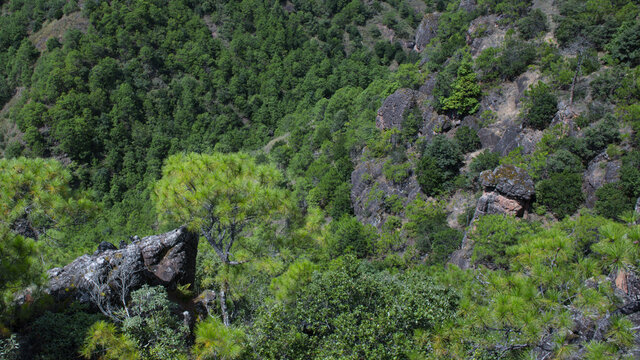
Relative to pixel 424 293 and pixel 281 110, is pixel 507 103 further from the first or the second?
pixel 281 110

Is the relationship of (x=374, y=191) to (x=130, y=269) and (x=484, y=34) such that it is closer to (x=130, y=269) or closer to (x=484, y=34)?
(x=484, y=34)

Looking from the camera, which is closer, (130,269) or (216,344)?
(216,344)

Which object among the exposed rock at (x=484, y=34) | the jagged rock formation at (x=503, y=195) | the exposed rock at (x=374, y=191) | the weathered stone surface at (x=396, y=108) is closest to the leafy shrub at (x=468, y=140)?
the exposed rock at (x=374, y=191)

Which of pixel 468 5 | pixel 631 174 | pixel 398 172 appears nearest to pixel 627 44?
pixel 631 174

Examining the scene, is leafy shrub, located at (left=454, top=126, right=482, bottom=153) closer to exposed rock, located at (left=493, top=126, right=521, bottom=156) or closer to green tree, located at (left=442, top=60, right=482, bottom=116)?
exposed rock, located at (left=493, top=126, right=521, bottom=156)

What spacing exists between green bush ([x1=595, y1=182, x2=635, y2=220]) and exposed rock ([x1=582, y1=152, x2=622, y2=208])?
0.80 metres

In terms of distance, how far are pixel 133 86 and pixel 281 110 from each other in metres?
28.8

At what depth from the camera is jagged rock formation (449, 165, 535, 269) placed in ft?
83.6

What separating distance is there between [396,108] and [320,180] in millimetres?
14951

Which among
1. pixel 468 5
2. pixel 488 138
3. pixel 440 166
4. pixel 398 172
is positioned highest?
pixel 468 5

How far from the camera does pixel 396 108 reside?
4388cm

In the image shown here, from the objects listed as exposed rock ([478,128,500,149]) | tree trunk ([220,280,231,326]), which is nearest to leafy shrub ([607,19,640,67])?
exposed rock ([478,128,500,149])

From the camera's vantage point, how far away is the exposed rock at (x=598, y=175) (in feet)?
76.9

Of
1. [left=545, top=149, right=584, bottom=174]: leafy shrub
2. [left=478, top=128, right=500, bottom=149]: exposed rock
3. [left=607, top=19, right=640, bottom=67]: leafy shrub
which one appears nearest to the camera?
[left=545, top=149, right=584, bottom=174]: leafy shrub
